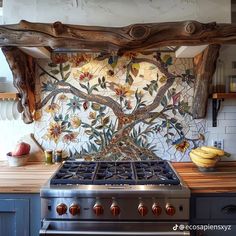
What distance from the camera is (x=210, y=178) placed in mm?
1847

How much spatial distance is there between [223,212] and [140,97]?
1.10 m

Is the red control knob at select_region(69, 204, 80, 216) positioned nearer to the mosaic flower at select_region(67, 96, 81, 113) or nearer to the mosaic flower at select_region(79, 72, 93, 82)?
the mosaic flower at select_region(67, 96, 81, 113)

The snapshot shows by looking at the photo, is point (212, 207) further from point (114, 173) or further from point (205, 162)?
point (114, 173)

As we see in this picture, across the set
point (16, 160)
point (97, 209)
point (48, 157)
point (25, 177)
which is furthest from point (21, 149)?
point (97, 209)

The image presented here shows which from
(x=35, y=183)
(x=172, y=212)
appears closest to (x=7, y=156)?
(x=35, y=183)

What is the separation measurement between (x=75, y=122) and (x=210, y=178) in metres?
1.17

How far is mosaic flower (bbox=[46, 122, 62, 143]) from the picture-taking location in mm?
2297

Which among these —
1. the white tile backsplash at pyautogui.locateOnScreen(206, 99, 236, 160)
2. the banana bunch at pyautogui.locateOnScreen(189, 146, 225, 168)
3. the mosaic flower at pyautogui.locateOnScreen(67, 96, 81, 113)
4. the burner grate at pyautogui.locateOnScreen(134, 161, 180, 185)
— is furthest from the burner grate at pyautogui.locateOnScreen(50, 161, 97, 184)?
the white tile backsplash at pyautogui.locateOnScreen(206, 99, 236, 160)

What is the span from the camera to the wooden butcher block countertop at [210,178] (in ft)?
5.44

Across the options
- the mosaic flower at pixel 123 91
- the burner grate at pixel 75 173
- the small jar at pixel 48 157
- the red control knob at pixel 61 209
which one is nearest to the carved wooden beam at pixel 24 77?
the small jar at pixel 48 157

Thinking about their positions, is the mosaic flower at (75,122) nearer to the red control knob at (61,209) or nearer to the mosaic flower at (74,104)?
the mosaic flower at (74,104)

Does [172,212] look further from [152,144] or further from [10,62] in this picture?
[10,62]

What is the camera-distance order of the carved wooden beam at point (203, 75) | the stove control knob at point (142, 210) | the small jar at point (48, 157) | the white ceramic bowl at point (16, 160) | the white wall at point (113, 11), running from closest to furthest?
1. the stove control knob at point (142, 210)
2. the white wall at point (113, 11)
3. the carved wooden beam at point (203, 75)
4. the white ceramic bowl at point (16, 160)
5. the small jar at point (48, 157)

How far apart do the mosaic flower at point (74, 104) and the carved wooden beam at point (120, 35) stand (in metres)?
0.65
